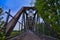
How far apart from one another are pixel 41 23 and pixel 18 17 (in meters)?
1.81

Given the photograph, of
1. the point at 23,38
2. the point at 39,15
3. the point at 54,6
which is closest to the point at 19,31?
the point at 23,38

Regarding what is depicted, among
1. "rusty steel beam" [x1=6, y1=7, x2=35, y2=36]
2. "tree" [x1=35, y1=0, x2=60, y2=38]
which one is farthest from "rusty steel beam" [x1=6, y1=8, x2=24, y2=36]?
"tree" [x1=35, y1=0, x2=60, y2=38]

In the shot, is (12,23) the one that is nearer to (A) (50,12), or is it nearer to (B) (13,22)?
(B) (13,22)

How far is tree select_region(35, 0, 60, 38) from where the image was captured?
1009 cm

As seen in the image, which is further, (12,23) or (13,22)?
(12,23)

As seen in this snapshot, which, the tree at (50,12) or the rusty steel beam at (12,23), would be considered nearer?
the tree at (50,12)

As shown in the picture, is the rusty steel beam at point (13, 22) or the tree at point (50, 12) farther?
the rusty steel beam at point (13, 22)

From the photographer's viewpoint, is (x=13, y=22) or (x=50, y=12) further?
(x=13, y=22)

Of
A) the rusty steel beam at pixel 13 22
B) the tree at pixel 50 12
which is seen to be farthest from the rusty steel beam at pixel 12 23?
the tree at pixel 50 12

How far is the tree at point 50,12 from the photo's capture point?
33.1ft

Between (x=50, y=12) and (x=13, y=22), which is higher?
(x=50, y=12)

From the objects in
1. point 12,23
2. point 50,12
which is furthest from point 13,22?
point 50,12

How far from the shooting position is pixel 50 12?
1048 cm

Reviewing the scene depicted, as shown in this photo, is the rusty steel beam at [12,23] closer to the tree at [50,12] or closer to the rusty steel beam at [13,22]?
the rusty steel beam at [13,22]
